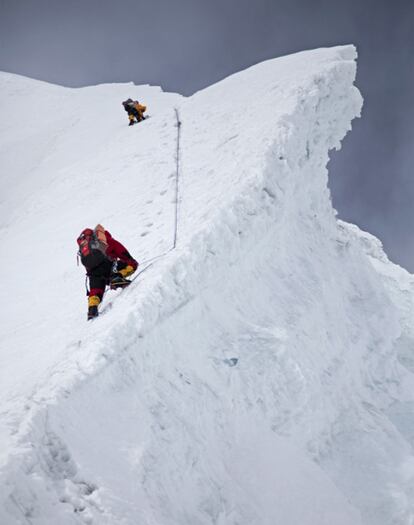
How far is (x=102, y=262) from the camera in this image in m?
6.31

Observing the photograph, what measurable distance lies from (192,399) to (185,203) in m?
4.29

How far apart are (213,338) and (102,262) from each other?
2.09m

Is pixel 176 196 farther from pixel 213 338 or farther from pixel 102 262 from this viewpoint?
pixel 213 338

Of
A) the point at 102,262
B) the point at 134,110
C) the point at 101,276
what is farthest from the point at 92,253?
the point at 134,110

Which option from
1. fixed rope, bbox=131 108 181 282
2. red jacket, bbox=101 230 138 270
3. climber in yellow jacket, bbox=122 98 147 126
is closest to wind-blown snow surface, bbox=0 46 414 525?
fixed rope, bbox=131 108 181 282

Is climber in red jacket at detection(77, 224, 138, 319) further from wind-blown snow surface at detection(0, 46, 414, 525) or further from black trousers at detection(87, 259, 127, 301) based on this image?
wind-blown snow surface at detection(0, 46, 414, 525)

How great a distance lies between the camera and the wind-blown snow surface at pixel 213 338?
4.26 m

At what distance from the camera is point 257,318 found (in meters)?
7.66

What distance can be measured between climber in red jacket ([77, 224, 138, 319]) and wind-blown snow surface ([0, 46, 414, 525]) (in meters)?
0.32

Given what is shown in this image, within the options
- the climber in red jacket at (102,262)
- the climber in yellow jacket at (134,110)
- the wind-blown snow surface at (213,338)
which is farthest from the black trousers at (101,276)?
the climber in yellow jacket at (134,110)

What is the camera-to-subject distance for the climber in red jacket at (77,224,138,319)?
626 centimetres

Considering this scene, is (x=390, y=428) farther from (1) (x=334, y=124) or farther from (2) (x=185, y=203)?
(1) (x=334, y=124)

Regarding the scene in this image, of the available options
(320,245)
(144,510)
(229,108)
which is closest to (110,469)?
(144,510)

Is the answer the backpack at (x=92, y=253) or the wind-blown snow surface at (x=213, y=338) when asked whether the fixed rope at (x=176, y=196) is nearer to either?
the wind-blown snow surface at (x=213, y=338)
